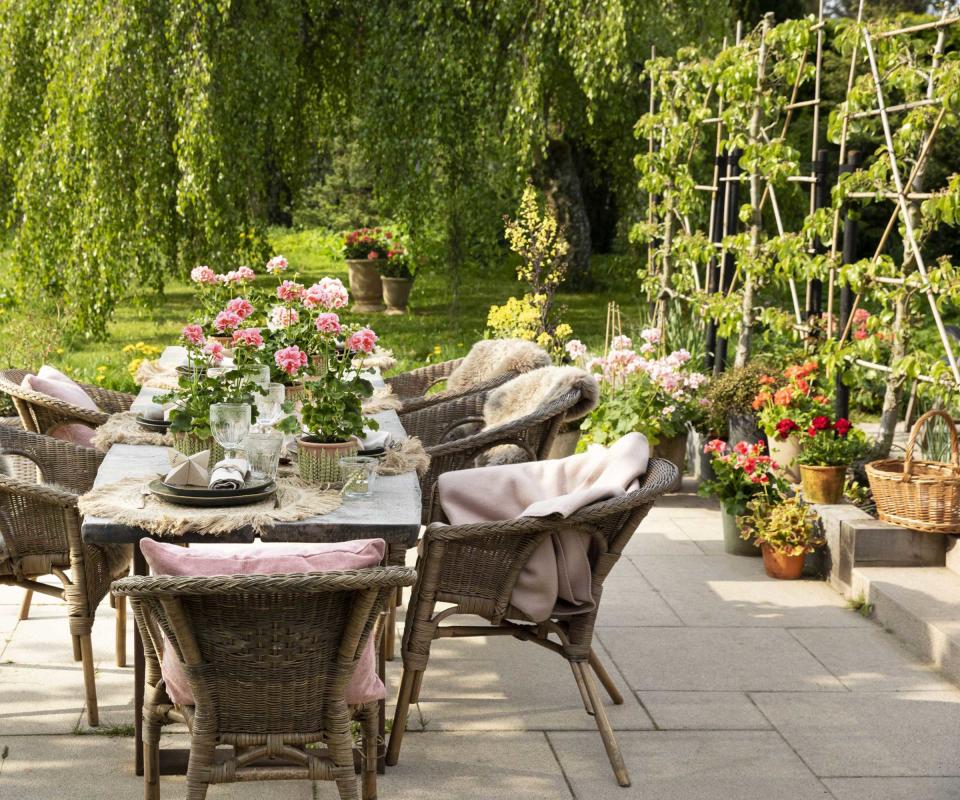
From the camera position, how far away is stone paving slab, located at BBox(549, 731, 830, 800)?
2.98 metres

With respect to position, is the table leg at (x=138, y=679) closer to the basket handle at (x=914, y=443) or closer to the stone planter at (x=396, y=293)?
the basket handle at (x=914, y=443)

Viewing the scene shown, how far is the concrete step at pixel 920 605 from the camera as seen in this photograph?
12.5 ft

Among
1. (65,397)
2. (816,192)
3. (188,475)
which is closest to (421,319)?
(816,192)

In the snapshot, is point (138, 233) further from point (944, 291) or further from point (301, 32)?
point (944, 291)

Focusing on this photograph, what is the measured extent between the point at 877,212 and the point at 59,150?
7694mm

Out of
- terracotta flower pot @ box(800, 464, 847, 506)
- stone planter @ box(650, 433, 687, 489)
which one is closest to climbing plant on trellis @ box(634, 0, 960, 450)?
terracotta flower pot @ box(800, 464, 847, 506)

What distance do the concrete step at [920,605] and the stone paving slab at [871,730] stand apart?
189 mm

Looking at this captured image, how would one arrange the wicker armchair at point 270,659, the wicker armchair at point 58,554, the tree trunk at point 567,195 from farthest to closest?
the tree trunk at point 567,195 < the wicker armchair at point 58,554 < the wicker armchair at point 270,659

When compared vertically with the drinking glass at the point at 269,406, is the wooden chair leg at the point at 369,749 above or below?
below

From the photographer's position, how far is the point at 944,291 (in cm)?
467

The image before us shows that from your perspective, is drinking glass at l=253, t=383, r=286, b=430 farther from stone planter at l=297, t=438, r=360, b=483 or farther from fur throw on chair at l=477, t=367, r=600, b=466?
fur throw on chair at l=477, t=367, r=600, b=466

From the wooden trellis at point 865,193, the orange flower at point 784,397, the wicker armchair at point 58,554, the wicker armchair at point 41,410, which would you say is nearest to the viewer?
the wicker armchair at point 58,554

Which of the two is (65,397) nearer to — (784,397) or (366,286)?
(784,397)

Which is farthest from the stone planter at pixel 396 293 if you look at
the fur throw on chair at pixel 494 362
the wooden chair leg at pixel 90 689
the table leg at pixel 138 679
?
the table leg at pixel 138 679
